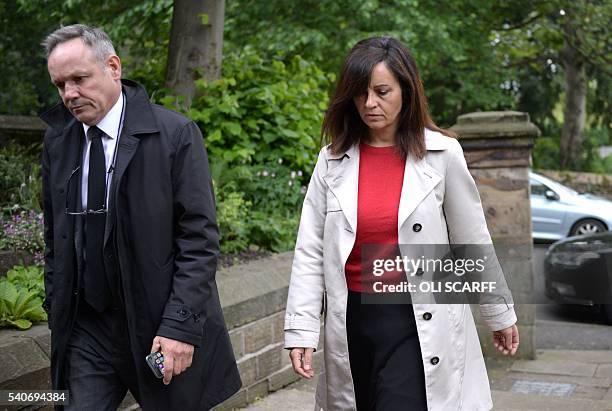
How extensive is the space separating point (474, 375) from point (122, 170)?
4.47ft

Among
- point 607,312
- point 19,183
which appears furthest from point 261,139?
point 607,312

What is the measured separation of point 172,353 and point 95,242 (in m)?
0.43

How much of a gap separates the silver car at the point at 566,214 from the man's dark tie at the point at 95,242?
1467 centimetres

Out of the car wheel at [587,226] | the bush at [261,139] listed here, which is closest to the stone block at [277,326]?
the bush at [261,139]

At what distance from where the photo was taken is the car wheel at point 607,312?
31.0 ft

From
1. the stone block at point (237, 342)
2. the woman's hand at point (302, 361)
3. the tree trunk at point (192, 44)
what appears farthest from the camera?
the tree trunk at point (192, 44)

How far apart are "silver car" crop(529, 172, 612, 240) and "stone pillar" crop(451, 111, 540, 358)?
10.0m

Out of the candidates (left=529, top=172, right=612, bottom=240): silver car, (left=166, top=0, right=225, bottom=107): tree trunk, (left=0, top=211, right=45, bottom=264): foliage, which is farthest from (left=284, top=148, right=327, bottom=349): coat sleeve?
(left=529, top=172, right=612, bottom=240): silver car

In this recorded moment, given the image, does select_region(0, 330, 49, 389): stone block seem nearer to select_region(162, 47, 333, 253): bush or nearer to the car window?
select_region(162, 47, 333, 253): bush

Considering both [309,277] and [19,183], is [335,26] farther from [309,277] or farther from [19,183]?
[309,277]

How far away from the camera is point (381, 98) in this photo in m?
3.07

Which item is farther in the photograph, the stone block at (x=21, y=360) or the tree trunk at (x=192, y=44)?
the tree trunk at (x=192, y=44)

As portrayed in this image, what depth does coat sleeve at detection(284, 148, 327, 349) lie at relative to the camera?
10.1 ft

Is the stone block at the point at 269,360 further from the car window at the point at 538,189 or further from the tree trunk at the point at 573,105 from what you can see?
the tree trunk at the point at 573,105
